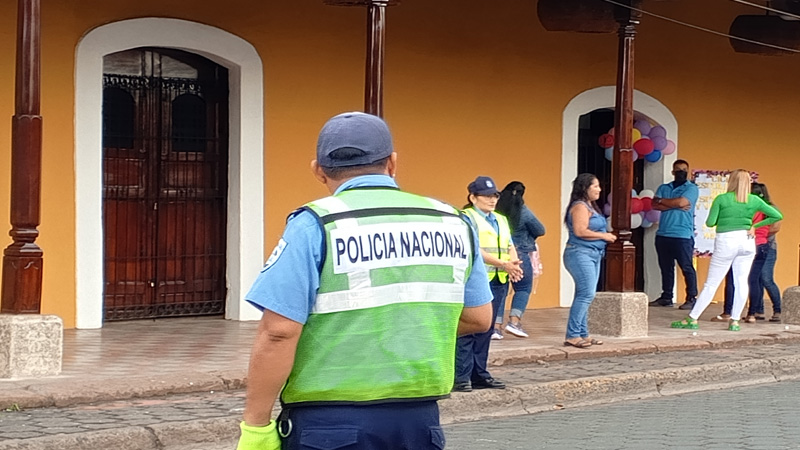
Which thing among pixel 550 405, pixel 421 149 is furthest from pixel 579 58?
pixel 550 405

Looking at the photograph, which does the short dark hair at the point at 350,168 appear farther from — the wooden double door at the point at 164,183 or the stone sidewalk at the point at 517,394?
the wooden double door at the point at 164,183

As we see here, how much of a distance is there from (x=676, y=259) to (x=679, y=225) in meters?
0.42

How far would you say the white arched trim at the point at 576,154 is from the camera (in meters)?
15.2

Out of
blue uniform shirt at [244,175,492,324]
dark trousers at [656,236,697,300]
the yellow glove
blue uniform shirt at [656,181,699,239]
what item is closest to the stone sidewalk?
dark trousers at [656,236,697,300]

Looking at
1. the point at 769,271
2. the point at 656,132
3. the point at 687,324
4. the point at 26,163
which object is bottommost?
the point at 687,324

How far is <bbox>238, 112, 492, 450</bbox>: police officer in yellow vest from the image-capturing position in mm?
3211

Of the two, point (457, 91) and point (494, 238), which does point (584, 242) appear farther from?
point (457, 91)

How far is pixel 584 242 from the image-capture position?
11.1m

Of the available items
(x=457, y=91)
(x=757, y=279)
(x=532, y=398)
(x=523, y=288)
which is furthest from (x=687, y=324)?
(x=532, y=398)

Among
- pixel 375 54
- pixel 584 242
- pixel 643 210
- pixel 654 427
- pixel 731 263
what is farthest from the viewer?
pixel 643 210

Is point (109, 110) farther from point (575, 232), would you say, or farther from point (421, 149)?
point (575, 232)

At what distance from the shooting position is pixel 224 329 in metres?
12.0

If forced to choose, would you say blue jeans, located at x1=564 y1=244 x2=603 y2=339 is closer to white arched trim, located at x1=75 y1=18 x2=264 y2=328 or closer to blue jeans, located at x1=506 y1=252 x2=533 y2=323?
blue jeans, located at x1=506 y1=252 x2=533 y2=323

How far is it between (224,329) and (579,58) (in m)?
5.78
